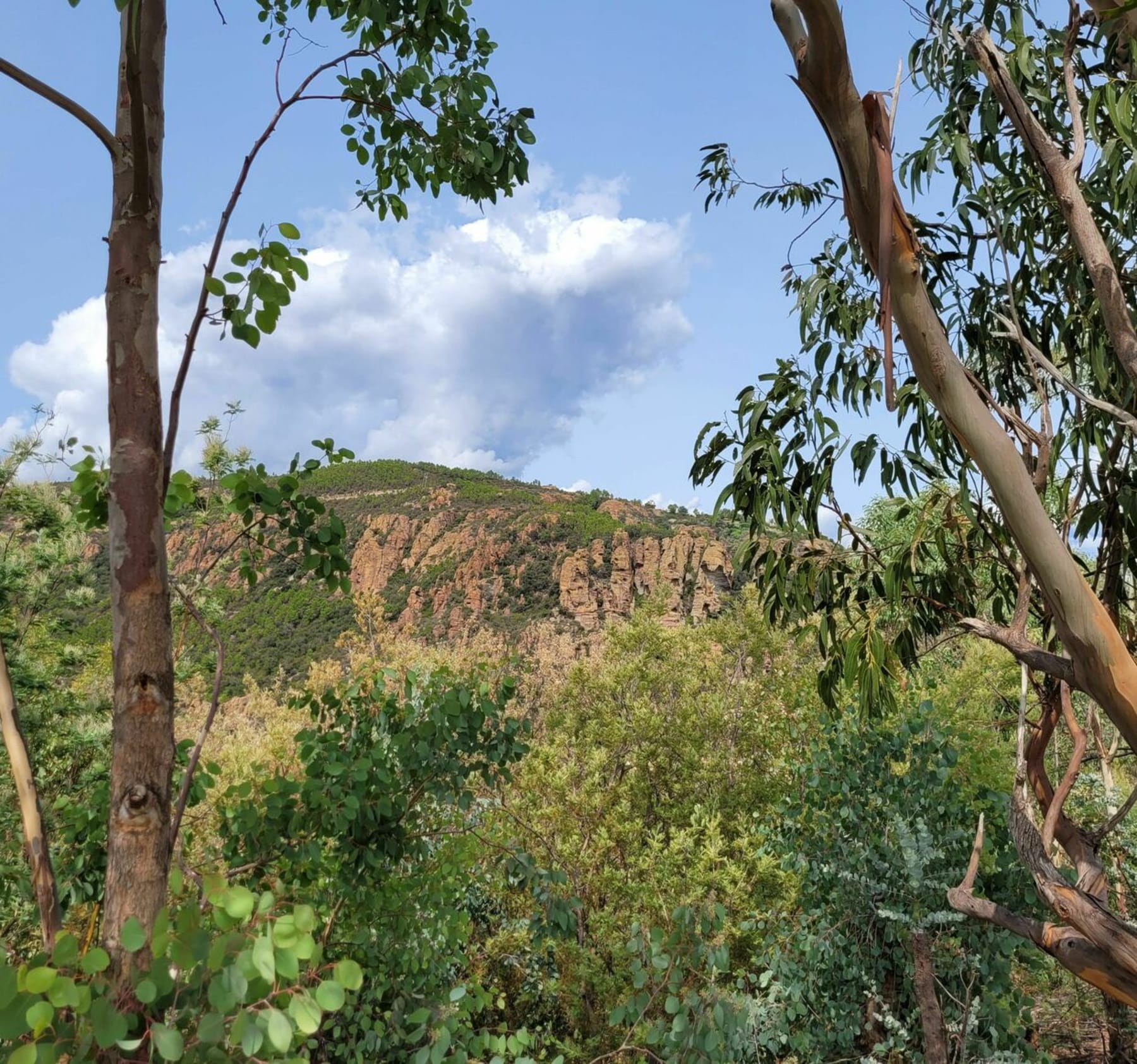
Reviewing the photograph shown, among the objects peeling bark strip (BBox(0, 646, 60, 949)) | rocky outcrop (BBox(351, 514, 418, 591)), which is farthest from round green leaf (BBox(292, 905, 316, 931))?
rocky outcrop (BBox(351, 514, 418, 591))

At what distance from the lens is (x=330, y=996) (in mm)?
743

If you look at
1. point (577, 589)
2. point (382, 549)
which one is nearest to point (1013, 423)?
point (577, 589)

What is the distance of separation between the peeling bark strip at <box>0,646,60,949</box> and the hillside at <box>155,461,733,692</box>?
2163 cm

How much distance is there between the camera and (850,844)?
12.9 ft

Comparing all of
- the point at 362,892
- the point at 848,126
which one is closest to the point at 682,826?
the point at 362,892

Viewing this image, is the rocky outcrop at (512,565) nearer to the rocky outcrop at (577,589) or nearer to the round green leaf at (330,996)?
the rocky outcrop at (577,589)

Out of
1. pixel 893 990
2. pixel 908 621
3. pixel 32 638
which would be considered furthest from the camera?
pixel 32 638

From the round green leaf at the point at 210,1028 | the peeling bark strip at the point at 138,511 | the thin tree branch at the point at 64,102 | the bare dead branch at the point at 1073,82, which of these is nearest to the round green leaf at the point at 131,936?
the round green leaf at the point at 210,1028

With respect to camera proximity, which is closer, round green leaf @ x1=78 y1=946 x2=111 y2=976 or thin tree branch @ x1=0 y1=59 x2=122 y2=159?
round green leaf @ x1=78 y1=946 x2=111 y2=976

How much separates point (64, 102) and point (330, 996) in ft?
3.87

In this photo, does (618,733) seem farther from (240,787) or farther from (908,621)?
(240,787)

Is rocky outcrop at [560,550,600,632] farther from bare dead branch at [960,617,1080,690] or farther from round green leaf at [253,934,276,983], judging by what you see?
round green leaf at [253,934,276,983]

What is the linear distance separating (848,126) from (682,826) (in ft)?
24.4

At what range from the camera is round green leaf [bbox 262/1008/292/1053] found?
697 millimetres
